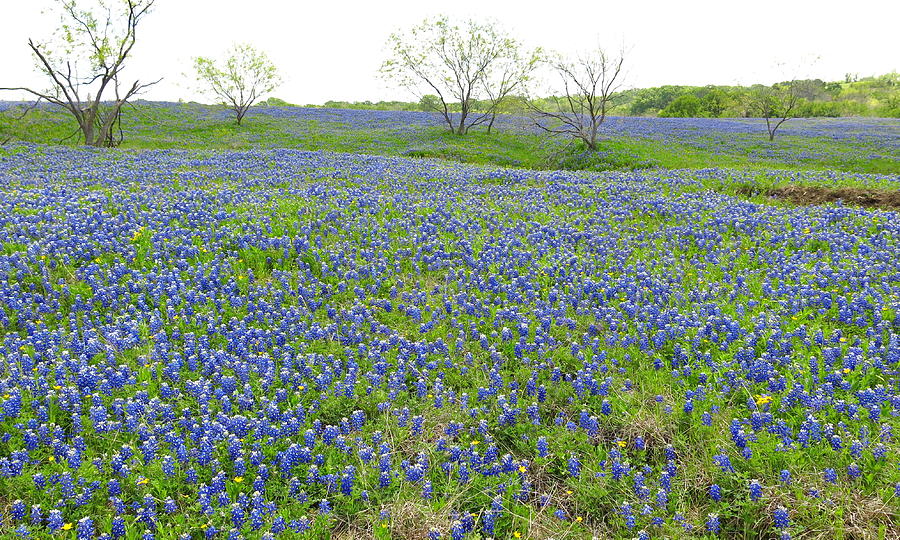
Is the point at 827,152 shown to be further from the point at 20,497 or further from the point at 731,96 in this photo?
the point at 20,497

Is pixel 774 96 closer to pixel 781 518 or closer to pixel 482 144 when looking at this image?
pixel 482 144

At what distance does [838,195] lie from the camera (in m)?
13.2

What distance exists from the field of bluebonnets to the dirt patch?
7.32ft

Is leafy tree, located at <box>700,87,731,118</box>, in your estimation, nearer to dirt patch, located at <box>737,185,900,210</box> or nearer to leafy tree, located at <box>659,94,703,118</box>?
leafy tree, located at <box>659,94,703,118</box>

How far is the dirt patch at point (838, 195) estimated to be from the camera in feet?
41.5

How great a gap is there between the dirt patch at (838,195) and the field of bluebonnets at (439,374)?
2232 millimetres

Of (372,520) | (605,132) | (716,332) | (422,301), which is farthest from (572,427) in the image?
(605,132)

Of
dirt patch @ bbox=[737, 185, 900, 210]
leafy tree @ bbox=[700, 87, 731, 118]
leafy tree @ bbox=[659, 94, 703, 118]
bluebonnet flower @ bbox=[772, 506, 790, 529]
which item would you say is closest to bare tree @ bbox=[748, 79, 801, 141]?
dirt patch @ bbox=[737, 185, 900, 210]

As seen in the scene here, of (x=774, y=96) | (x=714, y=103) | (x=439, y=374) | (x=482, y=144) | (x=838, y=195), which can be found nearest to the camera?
(x=439, y=374)

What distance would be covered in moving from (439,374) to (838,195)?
42.4 feet

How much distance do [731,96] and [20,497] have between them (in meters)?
65.2

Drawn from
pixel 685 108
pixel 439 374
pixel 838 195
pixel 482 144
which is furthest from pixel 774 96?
pixel 439 374

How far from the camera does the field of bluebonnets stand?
385cm

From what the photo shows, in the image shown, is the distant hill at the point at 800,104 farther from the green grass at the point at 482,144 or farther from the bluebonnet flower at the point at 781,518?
the bluebonnet flower at the point at 781,518
